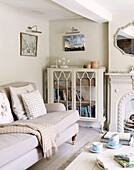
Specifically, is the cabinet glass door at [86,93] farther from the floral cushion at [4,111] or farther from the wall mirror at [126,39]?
the floral cushion at [4,111]

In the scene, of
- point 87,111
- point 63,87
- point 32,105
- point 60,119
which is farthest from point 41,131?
point 63,87

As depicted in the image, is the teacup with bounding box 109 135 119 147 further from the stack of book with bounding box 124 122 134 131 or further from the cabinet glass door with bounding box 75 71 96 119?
the stack of book with bounding box 124 122 134 131

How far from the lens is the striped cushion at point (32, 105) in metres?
3.42

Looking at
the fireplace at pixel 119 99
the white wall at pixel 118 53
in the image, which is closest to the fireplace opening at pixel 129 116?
the fireplace at pixel 119 99

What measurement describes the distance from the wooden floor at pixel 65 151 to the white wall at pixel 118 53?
4.22ft

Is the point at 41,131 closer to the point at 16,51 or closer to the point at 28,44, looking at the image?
the point at 16,51

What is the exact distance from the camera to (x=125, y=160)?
214 centimetres

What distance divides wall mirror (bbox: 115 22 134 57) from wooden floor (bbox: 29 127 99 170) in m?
1.64

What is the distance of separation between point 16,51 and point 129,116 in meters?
2.48

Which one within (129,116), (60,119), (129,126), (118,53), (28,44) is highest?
(28,44)

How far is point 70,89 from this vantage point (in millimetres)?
4652

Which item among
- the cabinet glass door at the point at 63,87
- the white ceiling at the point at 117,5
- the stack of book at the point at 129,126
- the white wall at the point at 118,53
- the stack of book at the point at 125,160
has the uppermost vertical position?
the white ceiling at the point at 117,5

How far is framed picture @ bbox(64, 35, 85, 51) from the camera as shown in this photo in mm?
4809

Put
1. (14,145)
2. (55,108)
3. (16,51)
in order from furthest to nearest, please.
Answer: (16,51) → (55,108) → (14,145)
